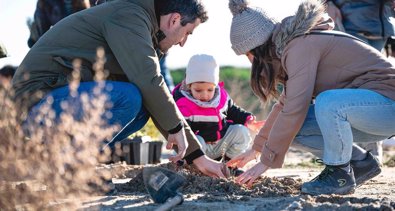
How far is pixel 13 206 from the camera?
3.12 meters

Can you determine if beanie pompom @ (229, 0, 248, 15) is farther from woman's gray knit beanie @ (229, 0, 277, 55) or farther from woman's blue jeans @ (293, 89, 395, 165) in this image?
woman's blue jeans @ (293, 89, 395, 165)

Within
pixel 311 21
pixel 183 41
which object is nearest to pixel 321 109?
pixel 311 21

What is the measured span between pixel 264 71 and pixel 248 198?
33.8 inches

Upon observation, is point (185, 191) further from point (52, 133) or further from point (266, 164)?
point (52, 133)

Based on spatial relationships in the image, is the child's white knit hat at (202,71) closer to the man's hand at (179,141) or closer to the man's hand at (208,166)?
the man's hand at (208,166)

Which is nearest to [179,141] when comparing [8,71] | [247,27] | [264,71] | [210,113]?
[264,71]

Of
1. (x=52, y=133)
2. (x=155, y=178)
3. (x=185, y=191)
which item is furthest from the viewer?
(x=185, y=191)

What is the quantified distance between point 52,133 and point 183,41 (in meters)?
1.38

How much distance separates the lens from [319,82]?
4488mm

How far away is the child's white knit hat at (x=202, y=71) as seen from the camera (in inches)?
249

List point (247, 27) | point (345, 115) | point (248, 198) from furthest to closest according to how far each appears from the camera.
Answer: point (247, 27)
point (345, 115)
point (248, 198)

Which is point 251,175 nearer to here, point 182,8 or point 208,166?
point 208,166

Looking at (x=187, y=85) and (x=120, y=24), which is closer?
(x=120, y=24)

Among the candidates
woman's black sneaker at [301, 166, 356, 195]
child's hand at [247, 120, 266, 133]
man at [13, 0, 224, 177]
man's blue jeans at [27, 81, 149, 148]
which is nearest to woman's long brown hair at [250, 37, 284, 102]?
man at [13, 0, 224, 177]
